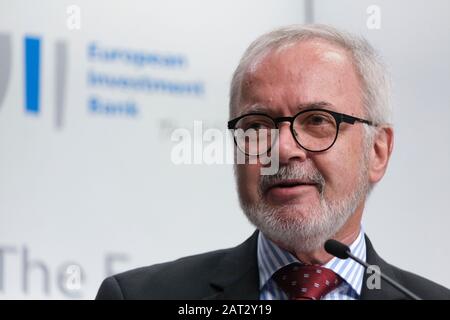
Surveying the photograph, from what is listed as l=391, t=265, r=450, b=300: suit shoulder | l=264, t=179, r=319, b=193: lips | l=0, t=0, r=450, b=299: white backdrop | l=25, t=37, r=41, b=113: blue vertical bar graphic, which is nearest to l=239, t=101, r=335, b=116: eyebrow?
l=264, t=179, r=319, b=193: lips

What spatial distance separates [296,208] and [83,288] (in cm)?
69

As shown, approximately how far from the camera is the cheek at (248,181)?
1.32 metres

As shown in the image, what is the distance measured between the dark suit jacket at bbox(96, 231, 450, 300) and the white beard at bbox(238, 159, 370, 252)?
0.28 ft

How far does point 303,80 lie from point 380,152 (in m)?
0.23

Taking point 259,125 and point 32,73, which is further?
point 32,73

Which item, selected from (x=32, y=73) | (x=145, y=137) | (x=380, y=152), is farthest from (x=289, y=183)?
(x=32, y=73)

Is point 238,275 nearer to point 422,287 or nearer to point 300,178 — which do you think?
point 300,178

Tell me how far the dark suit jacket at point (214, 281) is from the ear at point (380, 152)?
0.12 metres

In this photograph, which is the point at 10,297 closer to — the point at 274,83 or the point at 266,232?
the point at 266,232

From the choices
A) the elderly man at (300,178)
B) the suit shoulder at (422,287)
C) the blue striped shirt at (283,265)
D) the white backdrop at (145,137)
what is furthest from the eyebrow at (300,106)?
the white backdrop at (145,137)

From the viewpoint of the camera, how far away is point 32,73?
183 centimetres

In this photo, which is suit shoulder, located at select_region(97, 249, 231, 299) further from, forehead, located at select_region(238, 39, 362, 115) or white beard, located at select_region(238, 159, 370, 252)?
forehead, located at select_region(238, 39, 362, 115)

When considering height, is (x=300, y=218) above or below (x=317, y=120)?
below

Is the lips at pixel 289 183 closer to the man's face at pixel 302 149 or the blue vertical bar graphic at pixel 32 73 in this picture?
the man's face at pixel 302 149
